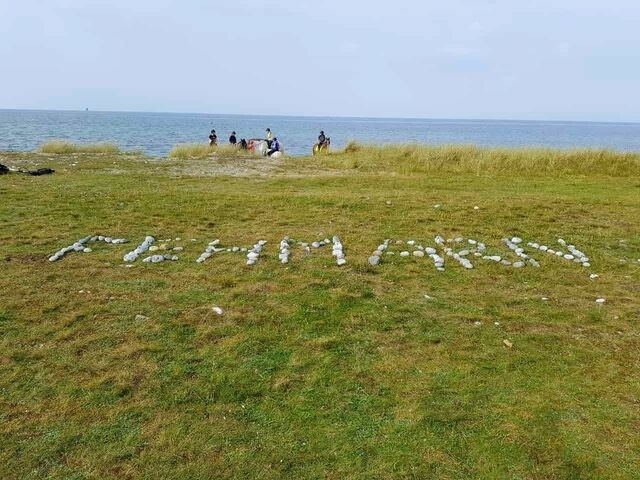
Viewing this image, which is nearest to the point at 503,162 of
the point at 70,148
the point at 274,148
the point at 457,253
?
the point at 274,148

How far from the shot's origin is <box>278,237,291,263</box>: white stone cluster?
32.0 feet

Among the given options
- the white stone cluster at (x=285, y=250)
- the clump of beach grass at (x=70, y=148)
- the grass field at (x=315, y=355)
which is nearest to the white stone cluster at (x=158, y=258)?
the grass field at (x=315, y=355)

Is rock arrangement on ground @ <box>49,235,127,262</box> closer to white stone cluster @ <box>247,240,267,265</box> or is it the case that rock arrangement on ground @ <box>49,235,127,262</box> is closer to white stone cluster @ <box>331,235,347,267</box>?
white stone cluster @ <box>247,240,267,265</box>

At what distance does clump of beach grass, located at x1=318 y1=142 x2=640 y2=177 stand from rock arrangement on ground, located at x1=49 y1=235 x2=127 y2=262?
57.1ft

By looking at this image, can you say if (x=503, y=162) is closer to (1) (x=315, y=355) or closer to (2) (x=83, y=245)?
(2) (x=83, y=245)

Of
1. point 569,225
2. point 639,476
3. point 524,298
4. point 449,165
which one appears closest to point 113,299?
point 524,298

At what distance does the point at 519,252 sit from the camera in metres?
10.4

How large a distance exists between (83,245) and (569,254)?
9343mm

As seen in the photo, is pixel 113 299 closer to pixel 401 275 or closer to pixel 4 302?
pixel 4 302

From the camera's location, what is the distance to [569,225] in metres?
12.7

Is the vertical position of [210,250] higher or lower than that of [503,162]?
higher

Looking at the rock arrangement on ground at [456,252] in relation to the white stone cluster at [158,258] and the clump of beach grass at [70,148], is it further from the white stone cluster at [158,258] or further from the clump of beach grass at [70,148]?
the clump of beach grass at [70,148]

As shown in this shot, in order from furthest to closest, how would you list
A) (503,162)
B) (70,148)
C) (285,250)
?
(70,148), (503,162), (285,250)

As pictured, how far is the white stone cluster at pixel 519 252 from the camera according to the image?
9766 mm
